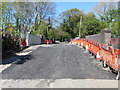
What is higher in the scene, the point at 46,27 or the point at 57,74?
the point at 46,27

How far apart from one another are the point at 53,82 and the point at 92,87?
4.99 feet

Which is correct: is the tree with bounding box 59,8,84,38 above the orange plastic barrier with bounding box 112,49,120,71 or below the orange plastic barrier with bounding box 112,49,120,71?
above

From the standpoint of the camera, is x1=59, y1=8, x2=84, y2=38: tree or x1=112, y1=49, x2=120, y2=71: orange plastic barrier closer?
x1=112, y1=49, x2=120, y2=71: orange plastic barrier

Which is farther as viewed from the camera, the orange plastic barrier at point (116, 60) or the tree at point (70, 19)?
the tree at point (70, 19)

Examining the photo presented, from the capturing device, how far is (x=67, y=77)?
242 inches

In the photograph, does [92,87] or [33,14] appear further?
[33,14]

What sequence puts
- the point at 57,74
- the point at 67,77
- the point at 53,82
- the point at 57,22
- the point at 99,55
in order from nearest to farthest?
the point at 53,82
the point at 67,77
the point at 57,74
the point at 99,55
the point at 57,22

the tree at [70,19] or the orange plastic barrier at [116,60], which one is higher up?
the tree at [70,19]

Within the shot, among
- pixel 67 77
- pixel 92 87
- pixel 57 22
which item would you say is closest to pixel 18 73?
pixel 67 77

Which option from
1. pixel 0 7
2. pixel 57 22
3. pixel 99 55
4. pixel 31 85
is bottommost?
pixel 31 85

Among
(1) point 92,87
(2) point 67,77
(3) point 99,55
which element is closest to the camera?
(1) point 92,87

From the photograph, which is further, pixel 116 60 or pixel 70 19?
pixel 70 19

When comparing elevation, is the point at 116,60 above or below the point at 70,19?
below

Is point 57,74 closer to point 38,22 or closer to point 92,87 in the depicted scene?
point 92,87
